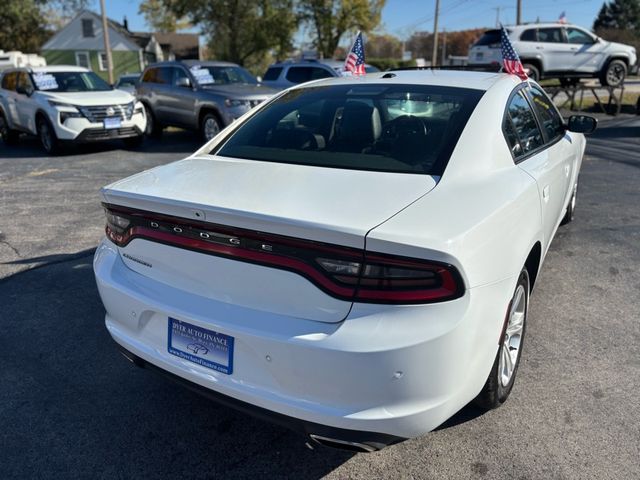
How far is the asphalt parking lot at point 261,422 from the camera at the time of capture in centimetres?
240

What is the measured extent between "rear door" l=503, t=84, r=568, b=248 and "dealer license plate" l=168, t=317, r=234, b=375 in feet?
5.99

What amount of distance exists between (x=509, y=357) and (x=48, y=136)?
10.7m

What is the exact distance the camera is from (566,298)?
4059mm

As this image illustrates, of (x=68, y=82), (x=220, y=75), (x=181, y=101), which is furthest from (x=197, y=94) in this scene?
(x=68, y=82)

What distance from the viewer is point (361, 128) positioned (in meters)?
3.03

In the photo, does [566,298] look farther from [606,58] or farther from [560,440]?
[606,58]

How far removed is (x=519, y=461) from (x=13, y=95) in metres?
12.6

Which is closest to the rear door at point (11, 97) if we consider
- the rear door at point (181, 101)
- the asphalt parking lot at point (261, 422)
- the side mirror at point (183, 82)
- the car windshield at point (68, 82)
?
the car windshield at point (68, 82)

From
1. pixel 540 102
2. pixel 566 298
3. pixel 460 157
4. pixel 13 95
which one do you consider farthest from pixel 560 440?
Result: pixel 13 95

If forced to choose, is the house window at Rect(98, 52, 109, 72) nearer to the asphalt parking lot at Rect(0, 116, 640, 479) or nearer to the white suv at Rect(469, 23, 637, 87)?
the white suv at Rect(469, 23, 637, 87)

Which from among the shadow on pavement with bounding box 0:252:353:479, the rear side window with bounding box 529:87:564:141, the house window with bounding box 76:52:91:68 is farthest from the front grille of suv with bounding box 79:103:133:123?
the house window with bounding box 76:52:91:68

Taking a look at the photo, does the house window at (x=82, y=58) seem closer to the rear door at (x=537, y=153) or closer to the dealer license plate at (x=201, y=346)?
the rear door at (x=537, y=153)

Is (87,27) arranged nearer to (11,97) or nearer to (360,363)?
(11,97)

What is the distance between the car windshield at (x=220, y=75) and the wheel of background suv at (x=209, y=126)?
3.03ft
